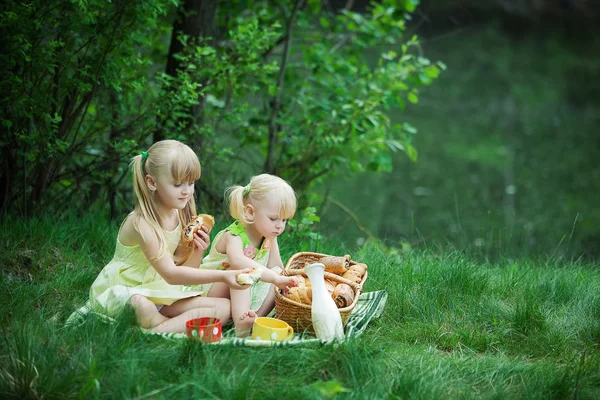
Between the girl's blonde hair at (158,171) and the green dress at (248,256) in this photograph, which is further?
the green dress at (248,256)

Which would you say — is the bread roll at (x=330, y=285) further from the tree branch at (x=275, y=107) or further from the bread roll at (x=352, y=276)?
the tree branch at (x=275, y=107)

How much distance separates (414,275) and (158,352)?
1.48 m

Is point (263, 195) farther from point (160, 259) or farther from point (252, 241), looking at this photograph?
point (160, 259)

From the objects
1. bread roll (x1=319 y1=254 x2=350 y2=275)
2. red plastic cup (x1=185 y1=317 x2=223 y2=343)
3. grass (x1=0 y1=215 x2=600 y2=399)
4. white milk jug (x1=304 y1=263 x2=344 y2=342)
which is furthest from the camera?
bread roll (x1=319 y1=254 x2=350 y2=275)

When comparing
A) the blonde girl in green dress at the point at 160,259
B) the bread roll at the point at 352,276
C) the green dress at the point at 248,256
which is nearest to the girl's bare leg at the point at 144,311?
the blonde girl in green dress at the point at 160,259

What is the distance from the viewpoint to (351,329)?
2.87 metres

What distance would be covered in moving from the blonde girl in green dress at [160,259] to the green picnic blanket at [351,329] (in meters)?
0.15

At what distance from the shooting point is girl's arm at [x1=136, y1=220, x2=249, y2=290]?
2.87m

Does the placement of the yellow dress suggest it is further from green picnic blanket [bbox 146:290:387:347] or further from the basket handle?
the basket handle

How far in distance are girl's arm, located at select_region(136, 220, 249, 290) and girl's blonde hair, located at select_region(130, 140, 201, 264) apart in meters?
0.02

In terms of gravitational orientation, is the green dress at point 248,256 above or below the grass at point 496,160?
above

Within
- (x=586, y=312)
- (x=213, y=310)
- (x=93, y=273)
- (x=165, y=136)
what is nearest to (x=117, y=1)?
(x=165, y=136)

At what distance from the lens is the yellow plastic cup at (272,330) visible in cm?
275

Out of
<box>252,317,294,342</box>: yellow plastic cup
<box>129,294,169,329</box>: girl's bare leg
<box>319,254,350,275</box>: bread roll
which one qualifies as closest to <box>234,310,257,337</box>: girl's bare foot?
<box>252,317,294,342</box>: yellow plastic cup
